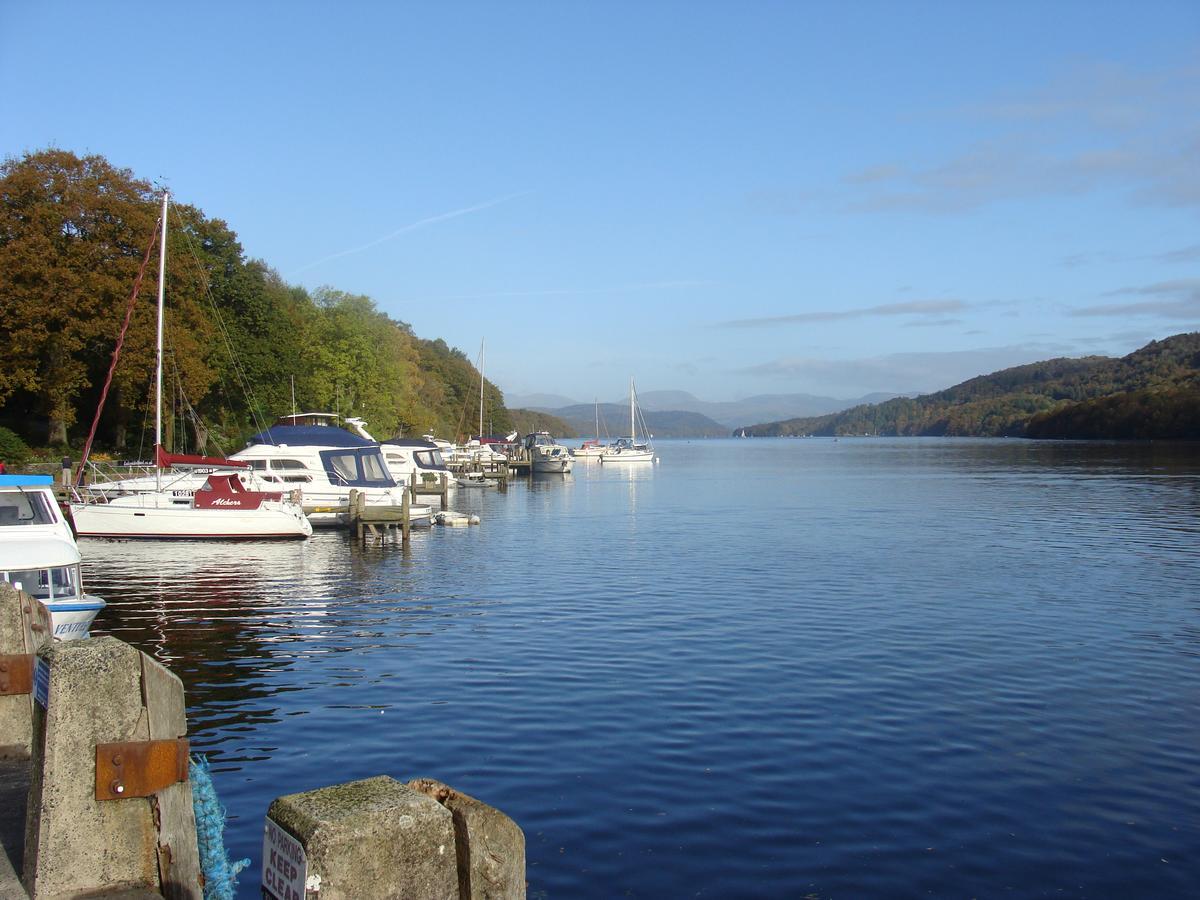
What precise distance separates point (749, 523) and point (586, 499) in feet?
64.5

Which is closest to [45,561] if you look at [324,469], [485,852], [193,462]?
[485,852]

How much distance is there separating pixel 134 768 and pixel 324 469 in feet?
128

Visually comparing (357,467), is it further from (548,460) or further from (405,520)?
(548,460)

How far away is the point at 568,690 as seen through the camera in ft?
49.9

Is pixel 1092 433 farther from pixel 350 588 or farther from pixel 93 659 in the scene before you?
pixel 93 659

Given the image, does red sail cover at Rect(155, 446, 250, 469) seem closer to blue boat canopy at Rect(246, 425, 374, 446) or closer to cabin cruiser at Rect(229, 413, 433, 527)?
cabin cruiser at Rect(229, 413, 433, 527)

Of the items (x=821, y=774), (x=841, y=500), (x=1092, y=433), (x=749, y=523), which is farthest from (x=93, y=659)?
(x=1092, y=433)

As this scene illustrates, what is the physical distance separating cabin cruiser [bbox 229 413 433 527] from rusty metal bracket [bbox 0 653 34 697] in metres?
32.8

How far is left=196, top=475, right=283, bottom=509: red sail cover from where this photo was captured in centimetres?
3517

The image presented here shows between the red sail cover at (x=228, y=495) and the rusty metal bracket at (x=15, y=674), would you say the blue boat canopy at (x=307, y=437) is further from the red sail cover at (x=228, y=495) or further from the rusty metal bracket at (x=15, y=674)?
the rusty metal bracket at (x=15, y=674)

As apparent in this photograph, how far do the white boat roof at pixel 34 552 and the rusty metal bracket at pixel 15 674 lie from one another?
843cm

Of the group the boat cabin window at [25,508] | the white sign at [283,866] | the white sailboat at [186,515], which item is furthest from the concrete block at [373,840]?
the white sailboat at [186,515]

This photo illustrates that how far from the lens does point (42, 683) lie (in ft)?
18.3

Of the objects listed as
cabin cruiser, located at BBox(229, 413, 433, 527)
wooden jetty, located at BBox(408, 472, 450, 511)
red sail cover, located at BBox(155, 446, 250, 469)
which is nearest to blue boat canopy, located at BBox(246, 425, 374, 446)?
cabin cruiser, located at BBox(229, 413, 433, 527)
